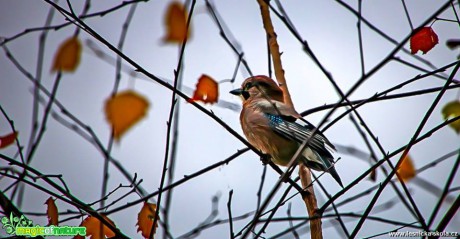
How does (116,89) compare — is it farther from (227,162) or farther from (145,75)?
(227,162)

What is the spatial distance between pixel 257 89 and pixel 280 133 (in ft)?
3.26

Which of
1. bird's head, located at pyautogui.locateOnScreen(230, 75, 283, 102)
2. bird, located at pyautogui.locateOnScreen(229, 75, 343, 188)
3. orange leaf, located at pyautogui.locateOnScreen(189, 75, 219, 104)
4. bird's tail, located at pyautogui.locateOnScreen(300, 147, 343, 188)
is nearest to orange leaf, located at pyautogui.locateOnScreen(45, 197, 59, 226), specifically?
orange leaf, located at pyautogui.locateOnScreen(189, 75, 219, 104)

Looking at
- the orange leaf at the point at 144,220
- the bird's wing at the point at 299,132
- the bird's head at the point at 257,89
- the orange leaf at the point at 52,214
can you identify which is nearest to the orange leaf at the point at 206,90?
the orange leaf at the point at 144,220

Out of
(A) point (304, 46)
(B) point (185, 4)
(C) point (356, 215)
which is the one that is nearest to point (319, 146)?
(C) point (356, 215)

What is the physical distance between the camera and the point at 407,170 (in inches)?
122

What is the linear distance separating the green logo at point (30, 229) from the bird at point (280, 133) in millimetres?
2007

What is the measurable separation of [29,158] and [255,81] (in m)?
3.75

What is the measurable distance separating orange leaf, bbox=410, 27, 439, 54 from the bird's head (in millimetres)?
2369

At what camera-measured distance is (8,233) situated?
2.97 metres

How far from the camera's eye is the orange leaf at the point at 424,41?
377 centimetres

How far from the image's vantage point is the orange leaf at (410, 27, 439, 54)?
3.77 m

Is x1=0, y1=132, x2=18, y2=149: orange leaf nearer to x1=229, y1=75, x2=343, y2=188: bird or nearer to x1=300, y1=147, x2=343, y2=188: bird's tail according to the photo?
x1=229, y1=75, x2=343, y2=188: bird

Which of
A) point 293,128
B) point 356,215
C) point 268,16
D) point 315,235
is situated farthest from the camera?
point 293,128

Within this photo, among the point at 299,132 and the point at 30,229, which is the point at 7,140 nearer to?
the point at 30,229
